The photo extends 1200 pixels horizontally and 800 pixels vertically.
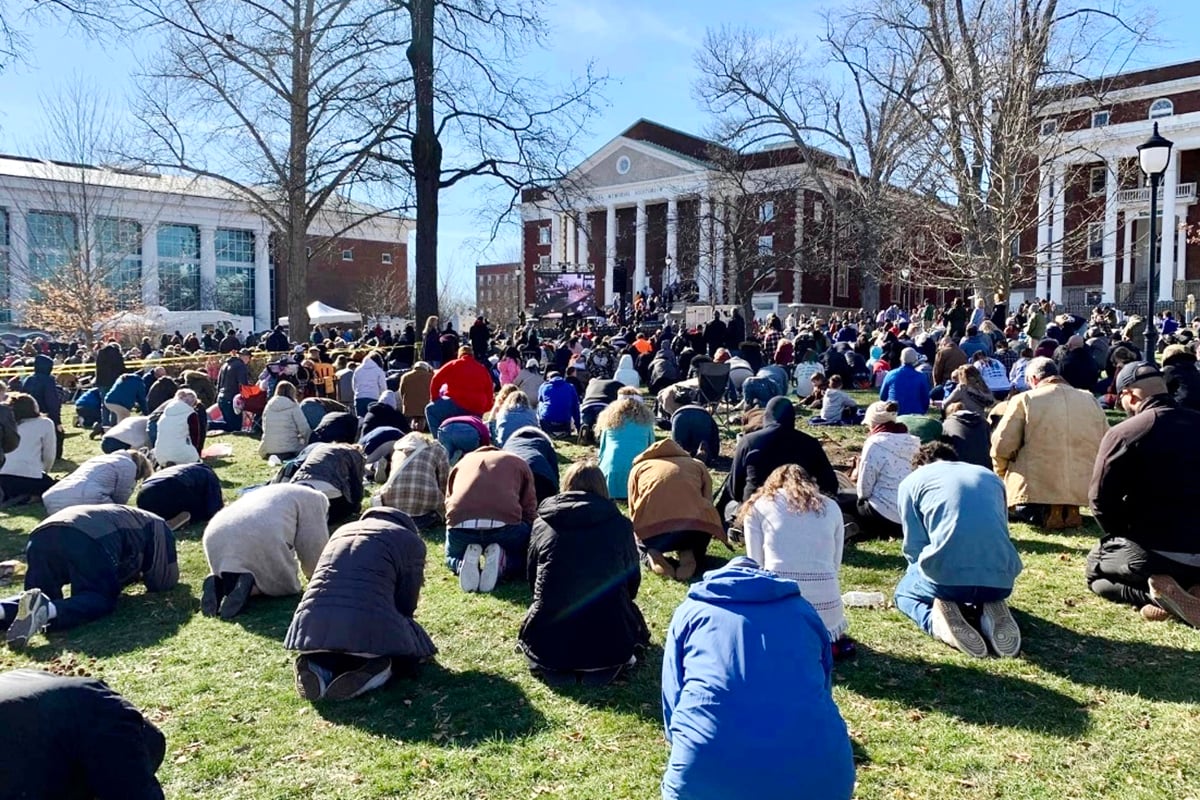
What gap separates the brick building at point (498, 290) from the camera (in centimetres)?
7106

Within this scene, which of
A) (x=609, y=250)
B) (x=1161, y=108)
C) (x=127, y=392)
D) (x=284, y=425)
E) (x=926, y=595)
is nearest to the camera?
(x=926, y=595)

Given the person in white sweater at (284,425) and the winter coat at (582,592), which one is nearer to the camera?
the winter coat at (582,592)

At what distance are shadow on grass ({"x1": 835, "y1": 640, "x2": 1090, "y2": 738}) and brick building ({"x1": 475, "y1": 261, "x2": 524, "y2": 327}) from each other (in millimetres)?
61508

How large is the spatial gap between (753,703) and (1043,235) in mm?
37996

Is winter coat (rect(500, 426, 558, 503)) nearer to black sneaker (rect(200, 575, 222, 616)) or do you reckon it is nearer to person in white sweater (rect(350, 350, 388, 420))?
black sneaker (rect(200, 575, 222, 616))

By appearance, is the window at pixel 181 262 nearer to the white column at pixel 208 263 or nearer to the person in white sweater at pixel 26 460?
the white column at pixel 208 263

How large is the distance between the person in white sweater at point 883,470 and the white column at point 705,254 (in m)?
32.6

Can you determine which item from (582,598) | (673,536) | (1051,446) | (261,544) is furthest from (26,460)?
(1051,446)

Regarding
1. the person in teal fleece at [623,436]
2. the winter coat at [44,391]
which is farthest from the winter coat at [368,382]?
the person in teal fleece at [623,436]

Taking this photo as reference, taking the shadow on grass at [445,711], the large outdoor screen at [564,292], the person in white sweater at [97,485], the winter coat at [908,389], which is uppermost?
the large outdoor screen at [564,292]

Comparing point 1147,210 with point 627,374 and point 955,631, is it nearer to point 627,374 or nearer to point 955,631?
point 627,374

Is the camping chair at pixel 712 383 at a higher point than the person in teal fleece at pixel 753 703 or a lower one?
higher

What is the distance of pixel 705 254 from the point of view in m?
44.0

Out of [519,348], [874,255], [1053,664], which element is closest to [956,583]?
[1053,664]
